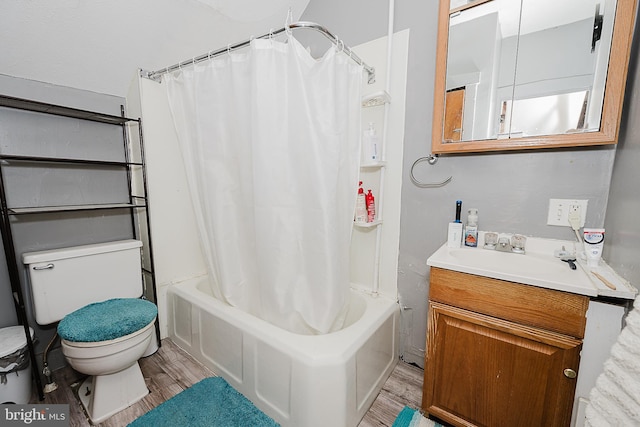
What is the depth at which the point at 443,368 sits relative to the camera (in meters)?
1.14

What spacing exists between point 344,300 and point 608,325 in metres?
0.98

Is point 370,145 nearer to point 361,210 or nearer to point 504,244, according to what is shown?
point 361,210

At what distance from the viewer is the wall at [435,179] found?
3.74ft

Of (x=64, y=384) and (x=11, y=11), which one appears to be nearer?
(x=11, y=11)

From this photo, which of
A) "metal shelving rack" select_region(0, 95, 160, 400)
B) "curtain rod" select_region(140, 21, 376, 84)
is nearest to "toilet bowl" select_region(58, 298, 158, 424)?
"metal shelving rack" select_region(0, 95, 160, 400)

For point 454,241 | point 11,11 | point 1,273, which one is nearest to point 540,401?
point 454,241

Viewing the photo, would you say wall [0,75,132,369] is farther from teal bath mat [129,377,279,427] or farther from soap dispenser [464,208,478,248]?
soap dispenser [464,208,478,248]

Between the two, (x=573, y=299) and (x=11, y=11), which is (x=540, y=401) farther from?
(x=11, y=11)

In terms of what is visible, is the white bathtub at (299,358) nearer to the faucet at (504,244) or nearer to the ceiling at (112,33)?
the faucet at (504,244)

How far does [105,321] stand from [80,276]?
0.42 m

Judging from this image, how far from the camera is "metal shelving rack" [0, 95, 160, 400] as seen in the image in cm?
122

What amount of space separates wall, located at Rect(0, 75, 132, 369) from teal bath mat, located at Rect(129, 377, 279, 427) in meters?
0.85

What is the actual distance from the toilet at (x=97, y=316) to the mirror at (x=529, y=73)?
1809mm

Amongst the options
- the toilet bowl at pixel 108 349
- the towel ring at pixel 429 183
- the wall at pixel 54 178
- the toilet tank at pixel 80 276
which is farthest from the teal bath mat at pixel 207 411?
the towel ring at pixel 429 183
